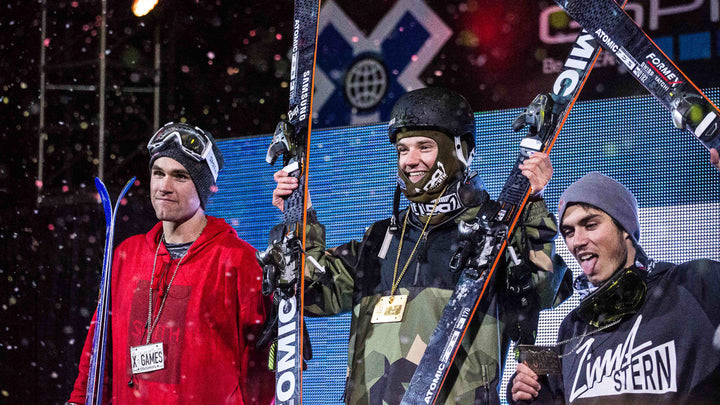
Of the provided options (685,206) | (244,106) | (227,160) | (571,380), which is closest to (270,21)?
(244,106)

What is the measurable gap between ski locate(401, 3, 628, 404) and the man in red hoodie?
2.62 ft

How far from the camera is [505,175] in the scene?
12.1ft

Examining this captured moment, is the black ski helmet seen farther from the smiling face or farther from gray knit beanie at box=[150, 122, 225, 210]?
gray knit beanie at box=[150, 122, 225, 210]

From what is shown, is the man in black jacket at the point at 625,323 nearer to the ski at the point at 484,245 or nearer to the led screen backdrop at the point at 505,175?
the ski at the point at 484,245

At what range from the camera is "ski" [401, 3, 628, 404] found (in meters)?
2.61

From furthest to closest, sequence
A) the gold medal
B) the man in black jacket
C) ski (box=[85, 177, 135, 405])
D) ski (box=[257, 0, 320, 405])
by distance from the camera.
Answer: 1. ski (box=[85, 177, 135, 405])
2. ski (box=[257, 0, 320, 405])
3. the gold medal
4. the man in black jacket

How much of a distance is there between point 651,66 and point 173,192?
1801 mm

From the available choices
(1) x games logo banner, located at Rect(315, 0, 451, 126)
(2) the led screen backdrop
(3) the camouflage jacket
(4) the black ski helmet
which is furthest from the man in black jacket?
(1) x games logo banner, located at Rect(315, 0, 451, 126)

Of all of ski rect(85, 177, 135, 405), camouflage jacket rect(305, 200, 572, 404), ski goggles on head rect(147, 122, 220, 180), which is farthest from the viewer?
ski goggles on head rect(147, 122, 220, 180)

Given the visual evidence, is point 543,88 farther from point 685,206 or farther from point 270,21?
point 270,21

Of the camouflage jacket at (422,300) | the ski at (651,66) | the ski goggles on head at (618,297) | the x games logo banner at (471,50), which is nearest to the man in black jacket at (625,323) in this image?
the ski goggles on head at (618,297)

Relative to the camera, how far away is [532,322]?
2666mm

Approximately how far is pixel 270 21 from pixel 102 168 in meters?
1.16

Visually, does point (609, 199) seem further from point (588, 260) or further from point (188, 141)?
point (188, 141)
